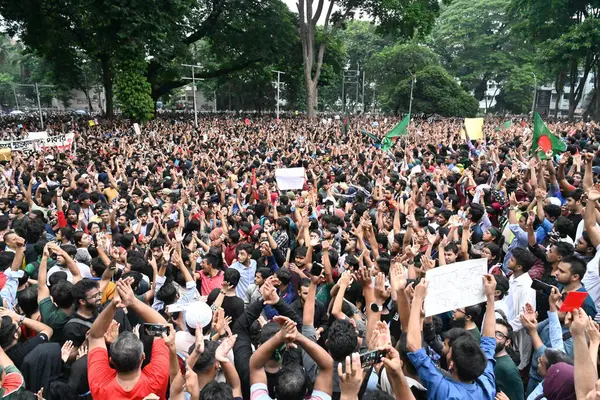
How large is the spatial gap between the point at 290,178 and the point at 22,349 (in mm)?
5779

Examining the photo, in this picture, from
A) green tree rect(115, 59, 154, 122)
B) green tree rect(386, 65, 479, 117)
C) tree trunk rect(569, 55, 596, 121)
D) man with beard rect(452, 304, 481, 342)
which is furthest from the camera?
green tree rect(386, 65, 479, 117)

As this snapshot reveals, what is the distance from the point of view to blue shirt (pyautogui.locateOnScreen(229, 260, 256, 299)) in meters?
4.66

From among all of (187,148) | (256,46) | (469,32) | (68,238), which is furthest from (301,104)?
(68,238)

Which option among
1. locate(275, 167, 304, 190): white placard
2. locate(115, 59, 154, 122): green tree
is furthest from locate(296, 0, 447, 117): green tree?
locate(275, 167, 304, 190): white placard

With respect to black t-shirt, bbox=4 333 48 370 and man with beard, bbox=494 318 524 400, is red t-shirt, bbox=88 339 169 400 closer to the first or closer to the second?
black t-shirt, bbox=4 333 48 370

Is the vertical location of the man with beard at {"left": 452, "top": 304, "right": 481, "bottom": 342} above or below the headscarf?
below

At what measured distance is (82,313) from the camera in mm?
3297

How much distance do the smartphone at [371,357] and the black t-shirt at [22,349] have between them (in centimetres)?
226

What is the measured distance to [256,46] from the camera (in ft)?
106

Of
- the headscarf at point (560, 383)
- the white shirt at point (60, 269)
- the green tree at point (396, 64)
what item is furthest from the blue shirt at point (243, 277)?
the green tree at point (396, 64)

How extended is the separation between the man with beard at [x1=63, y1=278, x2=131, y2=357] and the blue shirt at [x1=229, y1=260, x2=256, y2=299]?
57.5 inches

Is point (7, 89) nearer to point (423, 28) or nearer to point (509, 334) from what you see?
point (423, 28)

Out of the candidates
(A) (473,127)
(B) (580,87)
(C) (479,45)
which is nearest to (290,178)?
(A) (473,127)

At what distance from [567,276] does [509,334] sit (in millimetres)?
705
